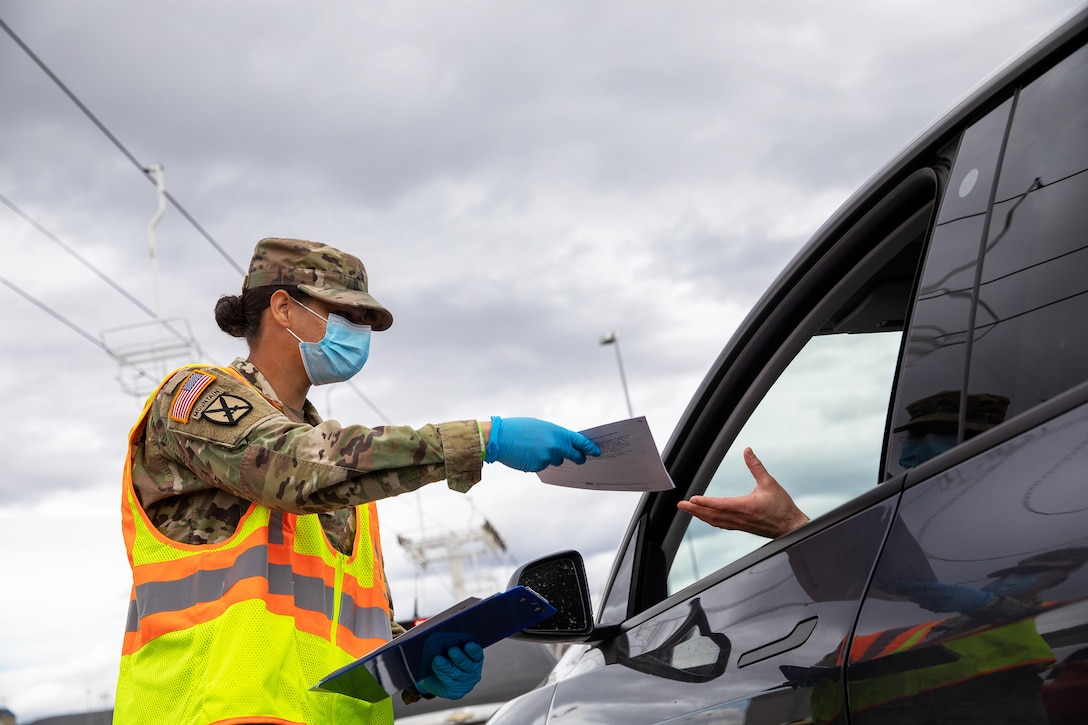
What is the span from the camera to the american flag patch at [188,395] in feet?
7.51

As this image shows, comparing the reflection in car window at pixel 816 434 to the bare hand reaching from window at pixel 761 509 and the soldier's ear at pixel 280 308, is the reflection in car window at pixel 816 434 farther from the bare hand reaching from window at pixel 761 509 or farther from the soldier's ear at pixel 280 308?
the soldier's ear at pixel 280 308

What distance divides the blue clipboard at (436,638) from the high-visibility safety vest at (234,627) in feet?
0.48

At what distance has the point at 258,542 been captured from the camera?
7.39 ft

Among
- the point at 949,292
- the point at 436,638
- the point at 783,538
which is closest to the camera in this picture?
the point at 949,292

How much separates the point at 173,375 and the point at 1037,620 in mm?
1937

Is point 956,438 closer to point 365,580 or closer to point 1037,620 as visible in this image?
point 1037,620

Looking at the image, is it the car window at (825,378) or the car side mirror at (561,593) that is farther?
the car side mirror at (561,593)

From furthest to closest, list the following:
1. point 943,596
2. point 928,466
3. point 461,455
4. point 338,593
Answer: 1. point 338,593
2. point 461,455
3. point 928,466
4. point 943,596

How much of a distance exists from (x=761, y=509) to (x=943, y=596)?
0.74 metres

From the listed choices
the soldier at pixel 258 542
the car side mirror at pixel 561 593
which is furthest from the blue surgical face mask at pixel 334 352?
the car side mirror at pixel 561 593

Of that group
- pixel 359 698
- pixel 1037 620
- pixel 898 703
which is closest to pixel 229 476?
pixel 359 698

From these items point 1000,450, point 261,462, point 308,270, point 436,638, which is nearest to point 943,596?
point 1000,450

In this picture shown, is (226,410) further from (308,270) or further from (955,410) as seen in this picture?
(955,410)

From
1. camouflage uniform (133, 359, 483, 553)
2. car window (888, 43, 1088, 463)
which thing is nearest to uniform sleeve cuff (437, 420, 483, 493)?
camouflage uniform (133, 359, 483, 553)
